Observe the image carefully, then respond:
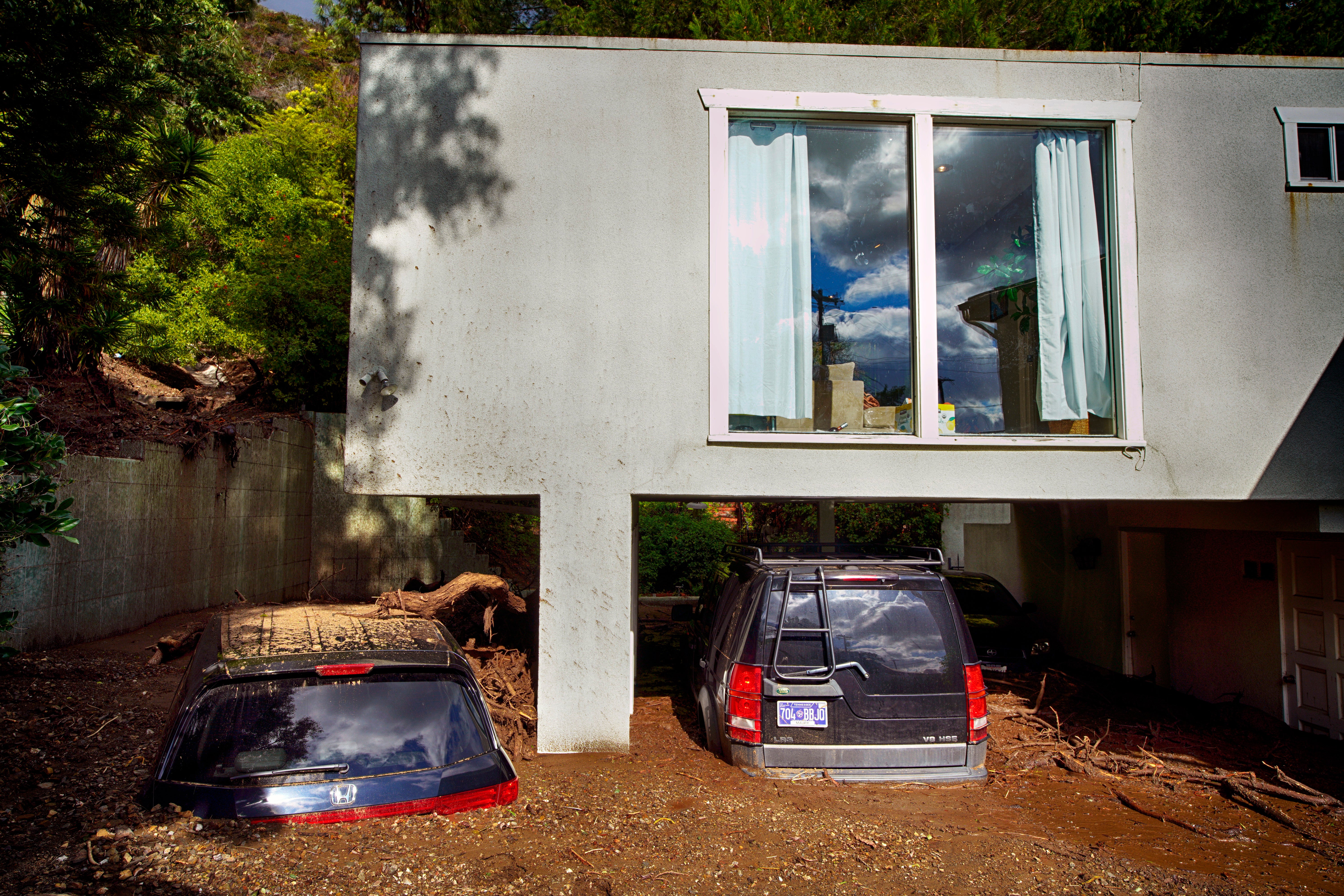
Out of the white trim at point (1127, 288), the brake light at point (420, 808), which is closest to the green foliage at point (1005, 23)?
the white trim at point (1127, 288)

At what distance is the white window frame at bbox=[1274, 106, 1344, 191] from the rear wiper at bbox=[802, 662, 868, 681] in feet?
17.0

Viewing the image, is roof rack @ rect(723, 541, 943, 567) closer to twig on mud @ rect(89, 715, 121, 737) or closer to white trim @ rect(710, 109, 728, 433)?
white trim @ rect(710, 109, 728, 433)

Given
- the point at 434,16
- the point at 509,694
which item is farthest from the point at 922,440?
the point at 434,16

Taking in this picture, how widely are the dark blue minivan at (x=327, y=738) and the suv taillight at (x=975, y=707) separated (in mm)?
2936

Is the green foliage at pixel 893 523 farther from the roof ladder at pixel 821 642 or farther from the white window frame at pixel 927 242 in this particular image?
the roof ladder at pixel 821 642

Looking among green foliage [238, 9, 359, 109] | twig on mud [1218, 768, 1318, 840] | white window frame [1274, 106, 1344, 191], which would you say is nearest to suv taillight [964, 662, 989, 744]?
twig on mud [1218, 768, 1318, 840]

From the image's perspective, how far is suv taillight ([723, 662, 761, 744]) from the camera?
5.07 metres

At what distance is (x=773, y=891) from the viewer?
12.5ft

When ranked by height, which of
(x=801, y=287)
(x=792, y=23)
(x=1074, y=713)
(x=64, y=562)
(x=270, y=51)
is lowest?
(x=1074, y=713)

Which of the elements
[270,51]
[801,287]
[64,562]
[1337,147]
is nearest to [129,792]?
[64,562]

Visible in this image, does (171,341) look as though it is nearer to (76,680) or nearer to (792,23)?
(76,680)

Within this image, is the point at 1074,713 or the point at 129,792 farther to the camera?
the point at 1074,713

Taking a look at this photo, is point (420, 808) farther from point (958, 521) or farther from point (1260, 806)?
point (958, 521)

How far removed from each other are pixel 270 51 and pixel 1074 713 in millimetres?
35432
